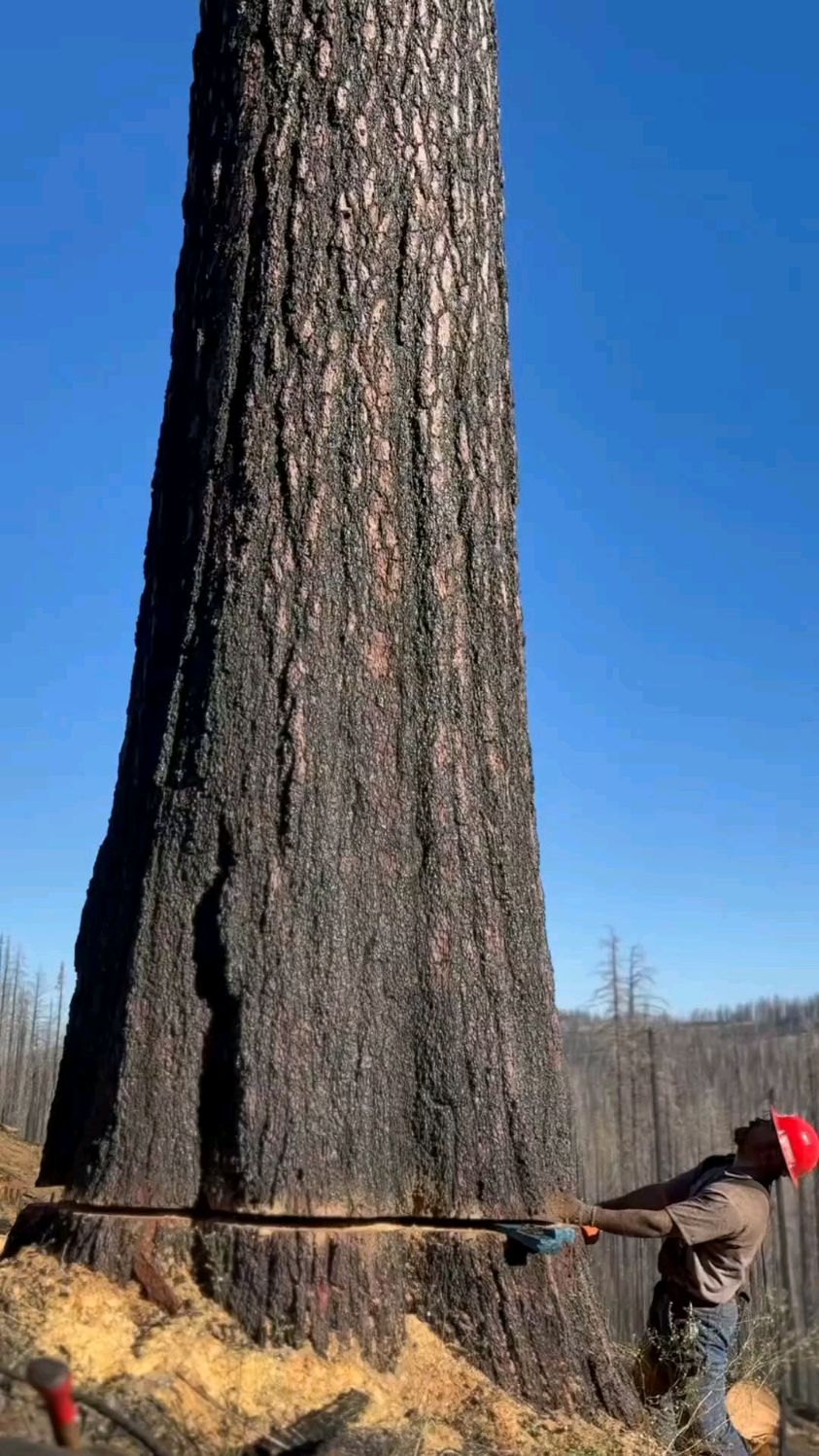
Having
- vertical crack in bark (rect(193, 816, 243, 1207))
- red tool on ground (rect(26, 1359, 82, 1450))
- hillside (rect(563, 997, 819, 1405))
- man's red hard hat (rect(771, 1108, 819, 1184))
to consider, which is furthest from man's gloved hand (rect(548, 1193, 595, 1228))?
hillside (rect(563, 997, 819, 1405))

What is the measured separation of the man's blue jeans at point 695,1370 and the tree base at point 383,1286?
0.36 m

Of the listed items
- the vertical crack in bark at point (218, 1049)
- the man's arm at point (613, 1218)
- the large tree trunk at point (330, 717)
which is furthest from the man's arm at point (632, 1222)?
the vertical crack in bark at point (218, 1049)

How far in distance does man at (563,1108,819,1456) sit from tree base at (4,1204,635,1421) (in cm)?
91

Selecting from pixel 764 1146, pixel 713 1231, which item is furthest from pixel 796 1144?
pixel 713 1231

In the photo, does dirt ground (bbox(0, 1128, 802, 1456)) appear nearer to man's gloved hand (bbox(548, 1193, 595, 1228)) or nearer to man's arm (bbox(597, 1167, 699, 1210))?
man's gloved hand (bbox(548, 1193, 595, 1228))

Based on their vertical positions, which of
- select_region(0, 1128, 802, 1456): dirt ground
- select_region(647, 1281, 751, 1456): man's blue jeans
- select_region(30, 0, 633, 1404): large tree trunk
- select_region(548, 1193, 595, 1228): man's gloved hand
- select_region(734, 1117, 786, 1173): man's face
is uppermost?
select_region(30, 0, 633, 1404): large tree trunk

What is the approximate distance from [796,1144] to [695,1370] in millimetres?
1128

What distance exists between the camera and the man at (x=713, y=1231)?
434cm

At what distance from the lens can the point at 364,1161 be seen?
309 cm

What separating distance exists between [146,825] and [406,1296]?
1.20m

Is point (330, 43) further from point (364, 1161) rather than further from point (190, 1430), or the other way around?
point (190, 1430)

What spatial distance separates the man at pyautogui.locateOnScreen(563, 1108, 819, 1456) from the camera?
4344 millimetres

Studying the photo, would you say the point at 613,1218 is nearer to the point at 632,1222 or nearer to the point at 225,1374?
the point at 632,1222

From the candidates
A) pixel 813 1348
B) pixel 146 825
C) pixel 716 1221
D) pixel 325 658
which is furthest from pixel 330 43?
pixel 813 1348
